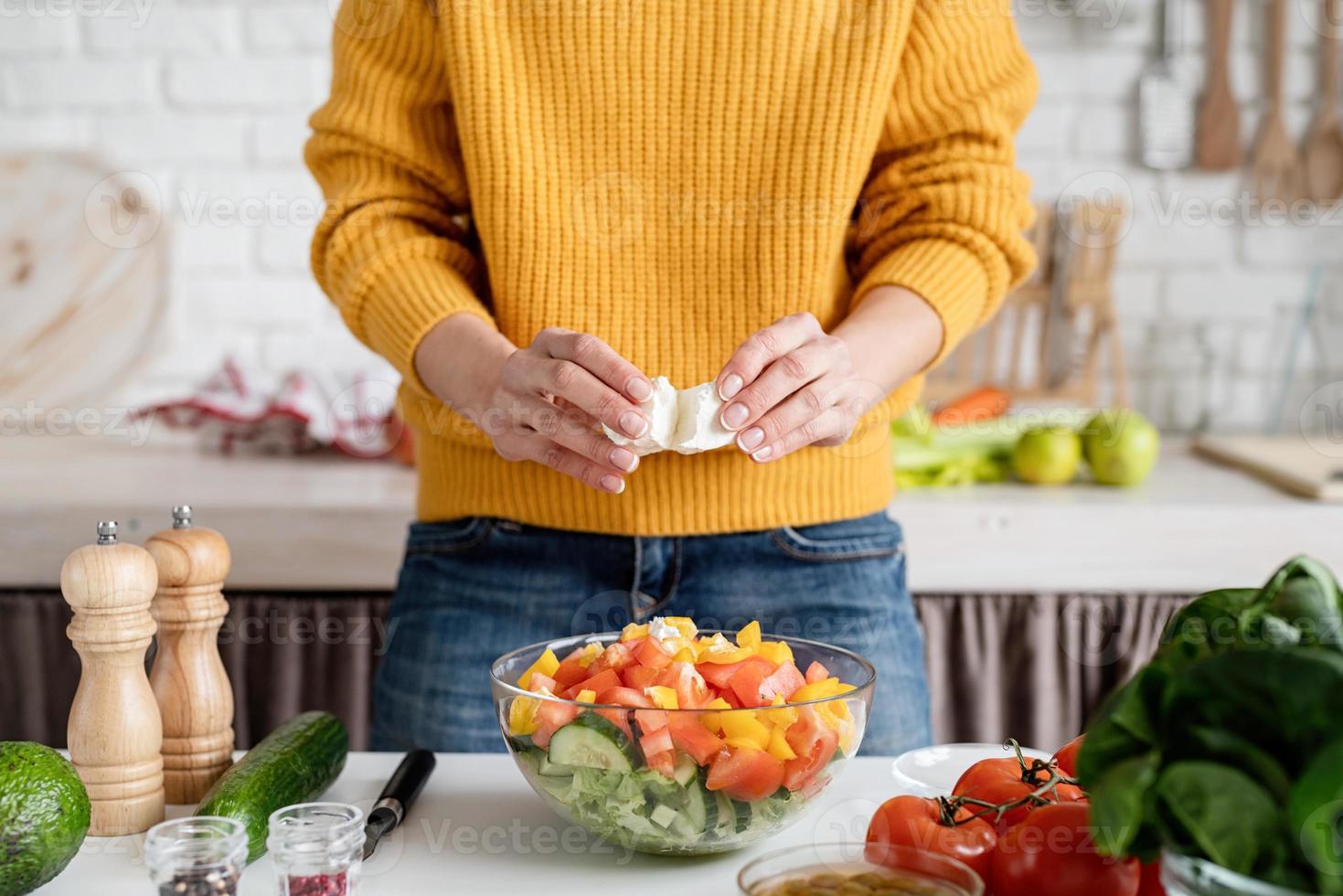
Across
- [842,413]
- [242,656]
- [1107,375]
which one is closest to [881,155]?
[842,413]

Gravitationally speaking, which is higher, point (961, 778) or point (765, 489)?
point (765, 489)

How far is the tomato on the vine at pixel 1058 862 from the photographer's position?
1.99ft

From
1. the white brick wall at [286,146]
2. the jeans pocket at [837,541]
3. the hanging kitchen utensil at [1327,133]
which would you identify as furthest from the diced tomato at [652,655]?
the hanging kitchen utensil at [1327,133]

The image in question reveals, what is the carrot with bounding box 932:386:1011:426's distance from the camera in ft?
6.77

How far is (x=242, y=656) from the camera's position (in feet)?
5.67

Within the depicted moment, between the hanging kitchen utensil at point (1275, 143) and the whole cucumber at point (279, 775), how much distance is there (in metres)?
2.04

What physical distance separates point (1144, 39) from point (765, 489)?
1560 mm

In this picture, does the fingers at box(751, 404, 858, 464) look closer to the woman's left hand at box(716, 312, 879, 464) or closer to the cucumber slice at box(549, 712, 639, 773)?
the woman's left hand at box(716, 312, 879, 464)

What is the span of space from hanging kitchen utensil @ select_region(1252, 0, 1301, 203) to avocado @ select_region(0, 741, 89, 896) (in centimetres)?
224

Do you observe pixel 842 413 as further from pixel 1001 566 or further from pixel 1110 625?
pixel 1110 625

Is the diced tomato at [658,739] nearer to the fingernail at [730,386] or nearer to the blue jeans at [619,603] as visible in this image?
the fingernail at [730,386]

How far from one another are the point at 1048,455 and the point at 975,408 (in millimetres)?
283

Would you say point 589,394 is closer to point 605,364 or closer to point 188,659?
point 605,364

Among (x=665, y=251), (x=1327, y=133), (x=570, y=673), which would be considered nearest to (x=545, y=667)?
(x=570, y=673)
